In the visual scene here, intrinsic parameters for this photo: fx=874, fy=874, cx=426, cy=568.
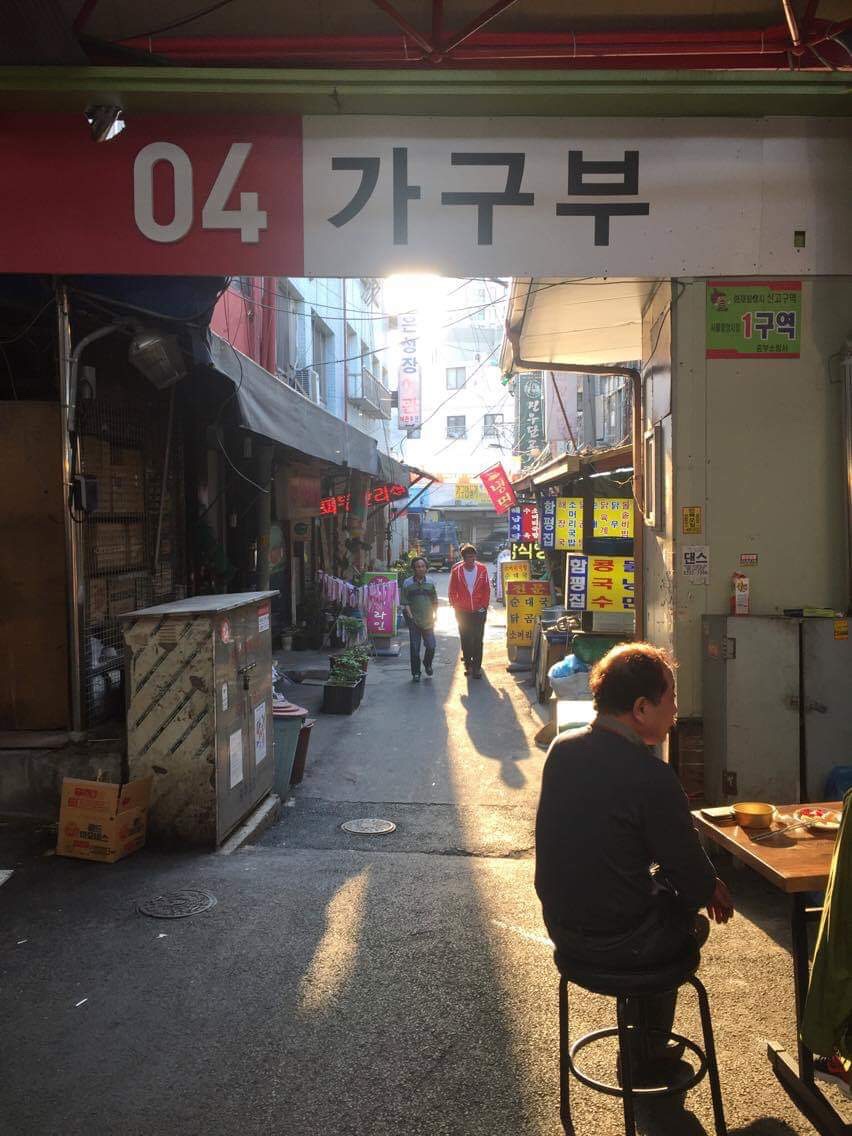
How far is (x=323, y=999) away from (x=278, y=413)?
629cm

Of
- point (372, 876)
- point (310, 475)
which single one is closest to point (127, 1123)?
point (372, 876)

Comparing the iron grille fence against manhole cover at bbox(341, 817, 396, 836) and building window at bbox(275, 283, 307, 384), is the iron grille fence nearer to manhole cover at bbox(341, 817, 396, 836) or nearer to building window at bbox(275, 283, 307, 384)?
manhole cover at bbox(341, 817, 396, 836)

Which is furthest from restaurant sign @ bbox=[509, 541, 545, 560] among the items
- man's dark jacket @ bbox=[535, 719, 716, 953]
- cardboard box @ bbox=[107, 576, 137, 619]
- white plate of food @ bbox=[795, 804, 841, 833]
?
man's dark jacket @ bbox=[535, 719, 716, 953]

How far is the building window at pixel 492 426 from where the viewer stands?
4319 centimetres

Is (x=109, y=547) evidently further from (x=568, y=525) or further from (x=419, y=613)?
(x=568, y=525)

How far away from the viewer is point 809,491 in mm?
5582

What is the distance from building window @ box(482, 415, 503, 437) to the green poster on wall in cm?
3618

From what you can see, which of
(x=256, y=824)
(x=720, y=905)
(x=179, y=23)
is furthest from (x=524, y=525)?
(x=720, y=905)

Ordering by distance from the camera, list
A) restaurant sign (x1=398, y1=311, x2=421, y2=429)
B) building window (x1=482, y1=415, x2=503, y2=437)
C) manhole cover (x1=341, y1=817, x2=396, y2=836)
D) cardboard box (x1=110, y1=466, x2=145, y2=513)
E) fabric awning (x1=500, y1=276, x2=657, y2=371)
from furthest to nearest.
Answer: building window (x1=482, y1=415, x2=503, y2=437) < restaurant sign (x1=398, y1=311, x2=421, y2=429) < cardboard box (x1=110, y1=466, x2=145, y2=513) < manhole cover (x1=341, y1=817, x2=396, y2=836) < fabric awning (x1=500, y1=276, x2=657, y2=371)

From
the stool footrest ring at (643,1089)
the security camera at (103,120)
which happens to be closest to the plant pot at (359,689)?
the stool footrest ring at (643,1089)

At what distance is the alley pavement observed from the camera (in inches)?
124

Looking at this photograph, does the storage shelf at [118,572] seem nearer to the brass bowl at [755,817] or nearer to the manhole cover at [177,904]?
the manhole cover at [177,904]

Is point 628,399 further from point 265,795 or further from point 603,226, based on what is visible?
point 603,226

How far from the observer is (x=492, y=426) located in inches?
1688
